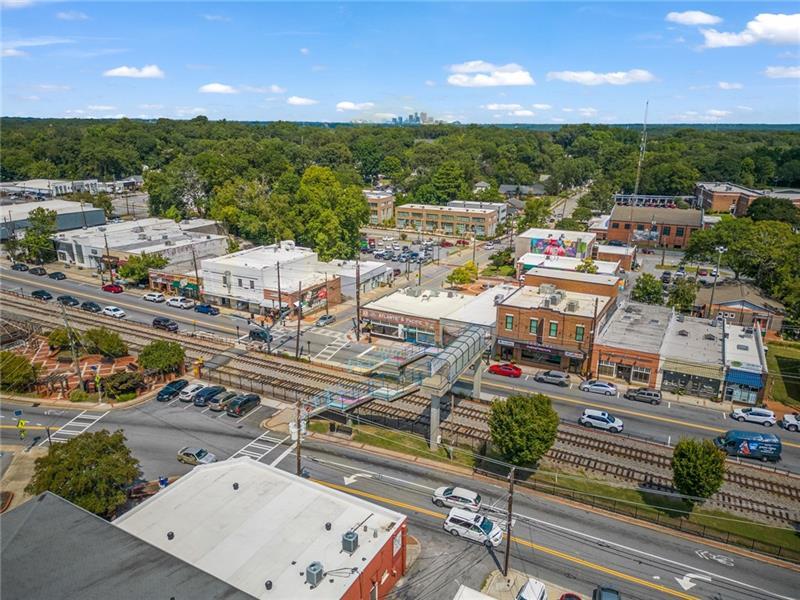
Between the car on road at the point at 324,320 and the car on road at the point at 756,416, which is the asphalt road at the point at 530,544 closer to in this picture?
the car on road at the point at 756,416

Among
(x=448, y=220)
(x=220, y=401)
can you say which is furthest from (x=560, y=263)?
(x=220, y=401)

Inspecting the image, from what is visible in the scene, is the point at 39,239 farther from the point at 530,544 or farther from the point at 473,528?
the point at 530,544

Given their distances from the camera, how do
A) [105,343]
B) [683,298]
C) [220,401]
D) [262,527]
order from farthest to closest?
[683,298], [105,343], [220,401], [262,527]

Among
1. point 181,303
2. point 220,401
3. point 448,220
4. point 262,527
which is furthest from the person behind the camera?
point 448,220

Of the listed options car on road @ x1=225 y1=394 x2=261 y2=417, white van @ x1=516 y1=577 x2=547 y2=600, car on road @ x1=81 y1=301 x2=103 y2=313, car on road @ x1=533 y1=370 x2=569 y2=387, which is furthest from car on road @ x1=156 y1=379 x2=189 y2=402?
white van @ x1=516 y1=577 x2=547 y2=600

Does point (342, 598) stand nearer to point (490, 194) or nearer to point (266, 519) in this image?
point (266, 519)

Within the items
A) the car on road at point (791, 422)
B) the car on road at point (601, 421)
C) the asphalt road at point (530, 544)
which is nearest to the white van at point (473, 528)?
the asphalt road at point (530, 544)

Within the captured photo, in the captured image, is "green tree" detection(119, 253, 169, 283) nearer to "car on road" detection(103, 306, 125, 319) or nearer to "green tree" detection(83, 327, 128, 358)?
"car on road" detection(103, 306, 125, 319)
